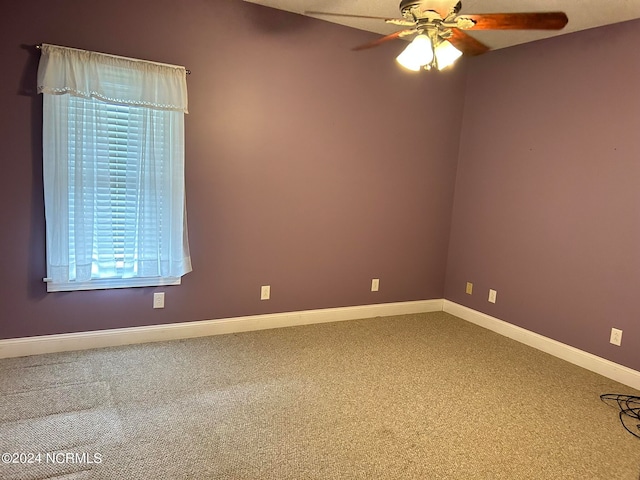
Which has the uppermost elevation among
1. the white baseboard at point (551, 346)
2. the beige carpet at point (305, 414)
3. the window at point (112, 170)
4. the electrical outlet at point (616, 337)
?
the window at point (112, 170)

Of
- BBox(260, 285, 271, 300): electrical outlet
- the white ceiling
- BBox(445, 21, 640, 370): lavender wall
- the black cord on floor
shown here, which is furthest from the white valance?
the black cord on floor

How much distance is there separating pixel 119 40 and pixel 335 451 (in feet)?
9.30

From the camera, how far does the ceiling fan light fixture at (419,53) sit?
7.31 feet

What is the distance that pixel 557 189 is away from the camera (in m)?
3.67

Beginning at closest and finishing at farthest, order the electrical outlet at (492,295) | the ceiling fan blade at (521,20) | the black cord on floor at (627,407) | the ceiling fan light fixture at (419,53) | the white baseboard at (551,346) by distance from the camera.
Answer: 1. the ceiling fan blade at (521,20)
2. the ceiling fan light fixture at (419,53)
3. the black cord on floor at (627,407)
4. the white baseboard at (551,346)
5. the electrical outlet at (492,295)

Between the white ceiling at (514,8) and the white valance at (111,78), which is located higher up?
the white ceiling at (514,8)

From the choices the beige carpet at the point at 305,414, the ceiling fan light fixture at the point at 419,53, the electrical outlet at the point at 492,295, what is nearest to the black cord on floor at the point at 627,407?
the beige carpet at the point at 305,414

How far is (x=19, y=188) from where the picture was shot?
2908mm

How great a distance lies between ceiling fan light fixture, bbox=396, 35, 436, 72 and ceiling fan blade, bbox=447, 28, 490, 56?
17cm

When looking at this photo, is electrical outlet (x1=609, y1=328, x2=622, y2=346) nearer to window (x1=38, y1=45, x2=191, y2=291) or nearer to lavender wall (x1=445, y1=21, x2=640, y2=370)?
lavender wall (x1=445, y1=21, x2=640, y2=370)

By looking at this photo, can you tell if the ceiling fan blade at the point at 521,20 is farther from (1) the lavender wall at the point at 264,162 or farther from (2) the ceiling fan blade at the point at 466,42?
(1) the lavender wall at the point at 264,162

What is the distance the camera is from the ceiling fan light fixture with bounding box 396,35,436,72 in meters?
2.23

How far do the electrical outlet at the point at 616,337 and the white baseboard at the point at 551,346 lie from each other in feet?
0.50

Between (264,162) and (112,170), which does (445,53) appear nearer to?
(264,162)
